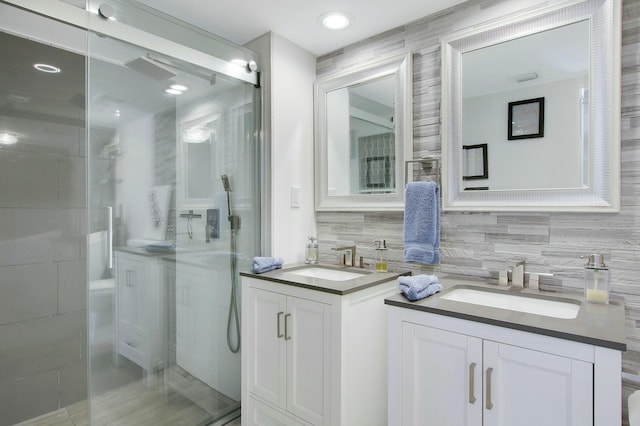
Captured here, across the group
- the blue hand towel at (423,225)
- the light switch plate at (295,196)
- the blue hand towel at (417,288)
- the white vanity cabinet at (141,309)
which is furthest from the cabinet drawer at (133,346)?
the blue hand towel at (423,225)

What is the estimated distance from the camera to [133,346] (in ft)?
5.56

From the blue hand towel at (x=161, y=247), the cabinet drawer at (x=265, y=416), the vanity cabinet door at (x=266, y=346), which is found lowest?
the cabinet drawer at (x=265, y=416)

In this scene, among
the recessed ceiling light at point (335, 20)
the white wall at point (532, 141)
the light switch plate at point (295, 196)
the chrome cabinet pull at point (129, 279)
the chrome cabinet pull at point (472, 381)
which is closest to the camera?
the chrome cabinet pull at point (472, 381)

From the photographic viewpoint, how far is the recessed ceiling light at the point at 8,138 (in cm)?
201

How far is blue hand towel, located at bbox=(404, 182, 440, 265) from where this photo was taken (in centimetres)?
182

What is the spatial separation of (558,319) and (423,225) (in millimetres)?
786

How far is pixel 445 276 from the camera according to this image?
6.29 ft

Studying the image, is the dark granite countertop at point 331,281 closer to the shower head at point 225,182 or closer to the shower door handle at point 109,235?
the shower head at point 225,182

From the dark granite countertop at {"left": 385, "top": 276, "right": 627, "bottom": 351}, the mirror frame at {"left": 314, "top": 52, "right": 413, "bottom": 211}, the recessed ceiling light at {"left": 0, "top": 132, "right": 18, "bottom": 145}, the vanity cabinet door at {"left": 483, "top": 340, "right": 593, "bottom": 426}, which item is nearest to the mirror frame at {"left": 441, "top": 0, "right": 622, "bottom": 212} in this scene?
the mirror frame at {"left": 314, "top": 52, "right": 413, "bottom": 211}

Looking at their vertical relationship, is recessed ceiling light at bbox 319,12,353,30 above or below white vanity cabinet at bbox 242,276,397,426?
above

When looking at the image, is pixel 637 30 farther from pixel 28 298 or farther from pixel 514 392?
pixel 28 298

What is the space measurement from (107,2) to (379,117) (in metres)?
1.49

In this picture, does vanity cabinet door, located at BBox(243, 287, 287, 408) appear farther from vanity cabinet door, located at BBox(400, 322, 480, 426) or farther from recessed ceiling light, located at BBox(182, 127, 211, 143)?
recessed ceiling light, located at BBox(182, 127, 211, 143)

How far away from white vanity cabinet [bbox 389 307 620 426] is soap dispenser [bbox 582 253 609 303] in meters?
0.46
